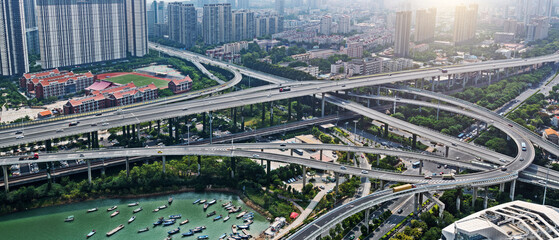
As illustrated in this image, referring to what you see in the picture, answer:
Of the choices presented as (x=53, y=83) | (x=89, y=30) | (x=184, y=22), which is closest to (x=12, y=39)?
(x=53, y=83)

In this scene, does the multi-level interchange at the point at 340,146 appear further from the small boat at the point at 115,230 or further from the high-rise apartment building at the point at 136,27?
the high-rise apartment building at the point at 136,27

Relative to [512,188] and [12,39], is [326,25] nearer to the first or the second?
[12,39]

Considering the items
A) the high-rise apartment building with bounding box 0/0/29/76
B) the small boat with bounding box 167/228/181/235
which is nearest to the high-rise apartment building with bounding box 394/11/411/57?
the high-rise apartment building with bounding box 0/0/29/76

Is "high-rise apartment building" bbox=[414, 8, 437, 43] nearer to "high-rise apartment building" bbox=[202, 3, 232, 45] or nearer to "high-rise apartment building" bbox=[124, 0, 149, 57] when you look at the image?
"high-rise apartment building" bbox=[202, 3, 232, 45]

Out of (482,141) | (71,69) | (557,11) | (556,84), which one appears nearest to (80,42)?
(71,69)

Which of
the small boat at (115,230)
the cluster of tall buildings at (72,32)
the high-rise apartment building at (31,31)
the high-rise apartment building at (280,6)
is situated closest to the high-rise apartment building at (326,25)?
the cluster of tall buildings at (72,32)

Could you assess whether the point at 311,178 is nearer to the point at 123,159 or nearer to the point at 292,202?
the point at 292,202
